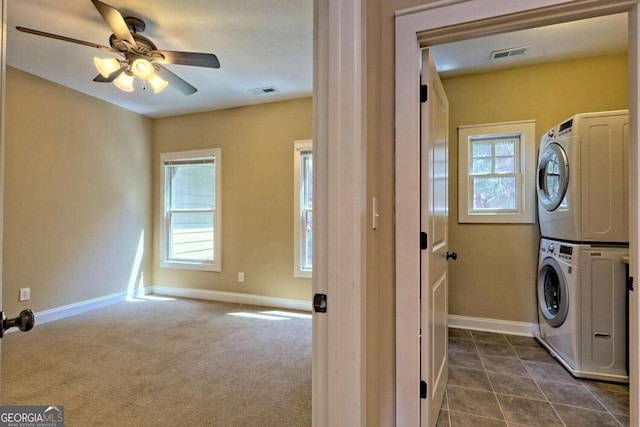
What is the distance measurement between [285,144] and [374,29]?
2.76 meters

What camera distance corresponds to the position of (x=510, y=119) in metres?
3.14

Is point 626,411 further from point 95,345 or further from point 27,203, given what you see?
point 27,203

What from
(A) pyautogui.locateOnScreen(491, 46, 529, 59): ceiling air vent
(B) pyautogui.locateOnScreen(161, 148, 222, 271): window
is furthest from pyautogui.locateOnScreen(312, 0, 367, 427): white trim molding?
(B) pyautogui.locateOnScreen(161, 148, 222, 271): window

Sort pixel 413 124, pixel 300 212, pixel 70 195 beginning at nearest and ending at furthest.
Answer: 1. pixel 413 124
2. pixel 70 195
3. pixel 300 212

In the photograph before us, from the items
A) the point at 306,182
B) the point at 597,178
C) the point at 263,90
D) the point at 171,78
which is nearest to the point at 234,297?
the point at 306,182

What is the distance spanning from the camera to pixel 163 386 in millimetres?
2203

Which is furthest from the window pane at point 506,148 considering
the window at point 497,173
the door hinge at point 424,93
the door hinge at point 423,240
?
the door hinge at point 423,240

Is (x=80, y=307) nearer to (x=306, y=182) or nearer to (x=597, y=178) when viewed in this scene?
(x=306, y=182)

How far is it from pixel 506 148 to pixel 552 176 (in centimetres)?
70

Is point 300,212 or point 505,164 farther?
point 300,212

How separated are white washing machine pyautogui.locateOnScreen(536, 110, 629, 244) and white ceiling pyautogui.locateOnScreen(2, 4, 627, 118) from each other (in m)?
0.81

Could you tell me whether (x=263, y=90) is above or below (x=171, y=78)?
above

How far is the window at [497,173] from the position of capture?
122 inches

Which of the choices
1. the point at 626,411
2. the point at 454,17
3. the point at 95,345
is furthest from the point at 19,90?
the point at 626,411
